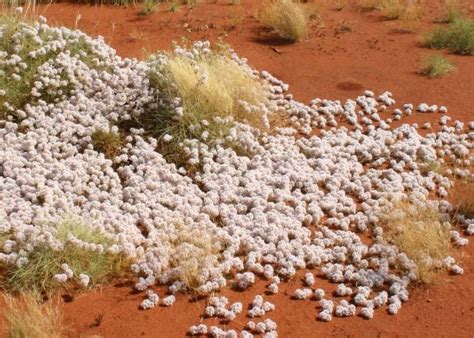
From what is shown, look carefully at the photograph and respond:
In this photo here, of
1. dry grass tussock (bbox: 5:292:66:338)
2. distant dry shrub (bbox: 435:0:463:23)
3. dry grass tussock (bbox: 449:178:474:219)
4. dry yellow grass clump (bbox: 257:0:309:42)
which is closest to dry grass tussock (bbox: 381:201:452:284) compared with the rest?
dry grass tussock (bbox: 449:178:474:219)

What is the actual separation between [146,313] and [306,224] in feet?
6.35

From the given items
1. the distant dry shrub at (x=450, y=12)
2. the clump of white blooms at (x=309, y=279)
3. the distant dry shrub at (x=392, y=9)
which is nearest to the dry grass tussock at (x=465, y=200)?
the clump of white blooms at (x=309, y=279)

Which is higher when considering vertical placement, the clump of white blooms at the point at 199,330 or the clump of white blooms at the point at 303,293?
the clump of white blooms at the point at 303,293

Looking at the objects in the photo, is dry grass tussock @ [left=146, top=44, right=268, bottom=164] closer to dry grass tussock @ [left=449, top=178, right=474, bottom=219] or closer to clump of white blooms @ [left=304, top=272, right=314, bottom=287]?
clump of white blooms @ [left=304, top=272, right=314, bottom=287]

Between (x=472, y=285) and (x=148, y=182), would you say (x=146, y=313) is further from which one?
(x=472, y=285)

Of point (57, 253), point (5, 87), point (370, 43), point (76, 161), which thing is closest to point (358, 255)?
point (57, 253)

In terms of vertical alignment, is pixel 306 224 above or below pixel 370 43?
below

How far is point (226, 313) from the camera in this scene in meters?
5.70

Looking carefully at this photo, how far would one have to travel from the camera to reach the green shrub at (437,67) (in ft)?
32.1

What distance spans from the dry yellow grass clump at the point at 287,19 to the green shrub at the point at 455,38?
75.7 inches

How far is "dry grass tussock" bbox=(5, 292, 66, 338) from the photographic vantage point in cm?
507

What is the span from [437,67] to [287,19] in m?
2.41

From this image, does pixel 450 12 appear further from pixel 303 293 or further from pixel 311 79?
pixel 303 293

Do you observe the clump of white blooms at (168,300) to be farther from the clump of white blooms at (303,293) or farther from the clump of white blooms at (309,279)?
the clump of white blooms at (309,279)
